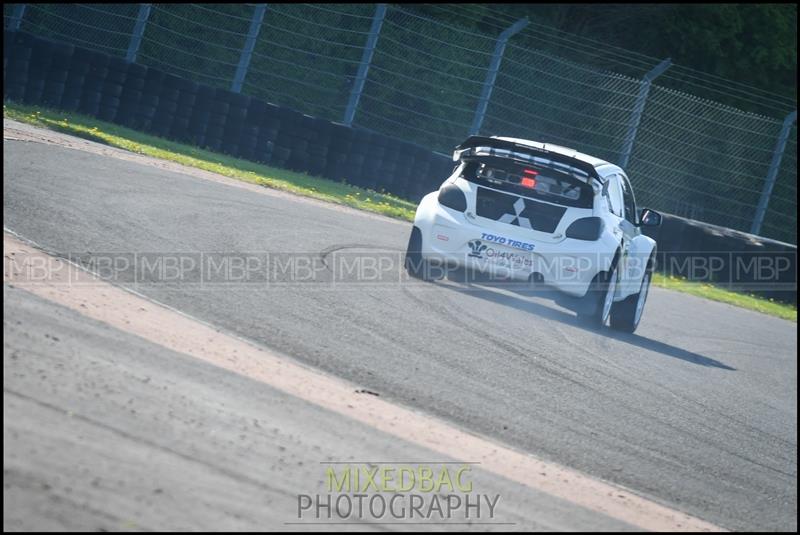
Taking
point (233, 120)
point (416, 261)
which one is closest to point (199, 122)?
point (233, 120)

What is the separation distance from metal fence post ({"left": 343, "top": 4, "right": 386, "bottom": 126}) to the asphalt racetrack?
717 cm

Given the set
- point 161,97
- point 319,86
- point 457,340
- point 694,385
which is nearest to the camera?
point 457,340

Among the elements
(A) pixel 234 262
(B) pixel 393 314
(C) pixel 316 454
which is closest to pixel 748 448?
(B) pixel 393 314

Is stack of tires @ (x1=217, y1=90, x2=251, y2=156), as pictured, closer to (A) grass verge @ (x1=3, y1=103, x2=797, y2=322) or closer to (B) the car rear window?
(A) grass verge @ (x1=3, y1=103, x2=797, y2=322)

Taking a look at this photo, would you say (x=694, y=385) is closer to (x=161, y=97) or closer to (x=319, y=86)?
(x=161, y=97)

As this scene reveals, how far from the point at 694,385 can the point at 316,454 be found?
487cm

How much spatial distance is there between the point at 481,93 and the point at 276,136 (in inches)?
142

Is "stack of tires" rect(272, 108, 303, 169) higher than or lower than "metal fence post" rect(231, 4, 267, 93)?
lower

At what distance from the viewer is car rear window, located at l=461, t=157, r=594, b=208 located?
1089 centimetres

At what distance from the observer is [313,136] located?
64.8ft

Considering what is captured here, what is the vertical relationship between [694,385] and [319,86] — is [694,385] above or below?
below

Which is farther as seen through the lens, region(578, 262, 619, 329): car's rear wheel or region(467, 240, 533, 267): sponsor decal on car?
region(578, 262, 619, 329): car's rear wheel

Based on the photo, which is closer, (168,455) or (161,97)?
(168,455)

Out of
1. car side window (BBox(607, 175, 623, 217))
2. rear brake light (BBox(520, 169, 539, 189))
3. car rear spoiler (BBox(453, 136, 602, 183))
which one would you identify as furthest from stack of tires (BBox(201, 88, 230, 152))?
rear brake light (BBox(520, 169, 539, 189))
